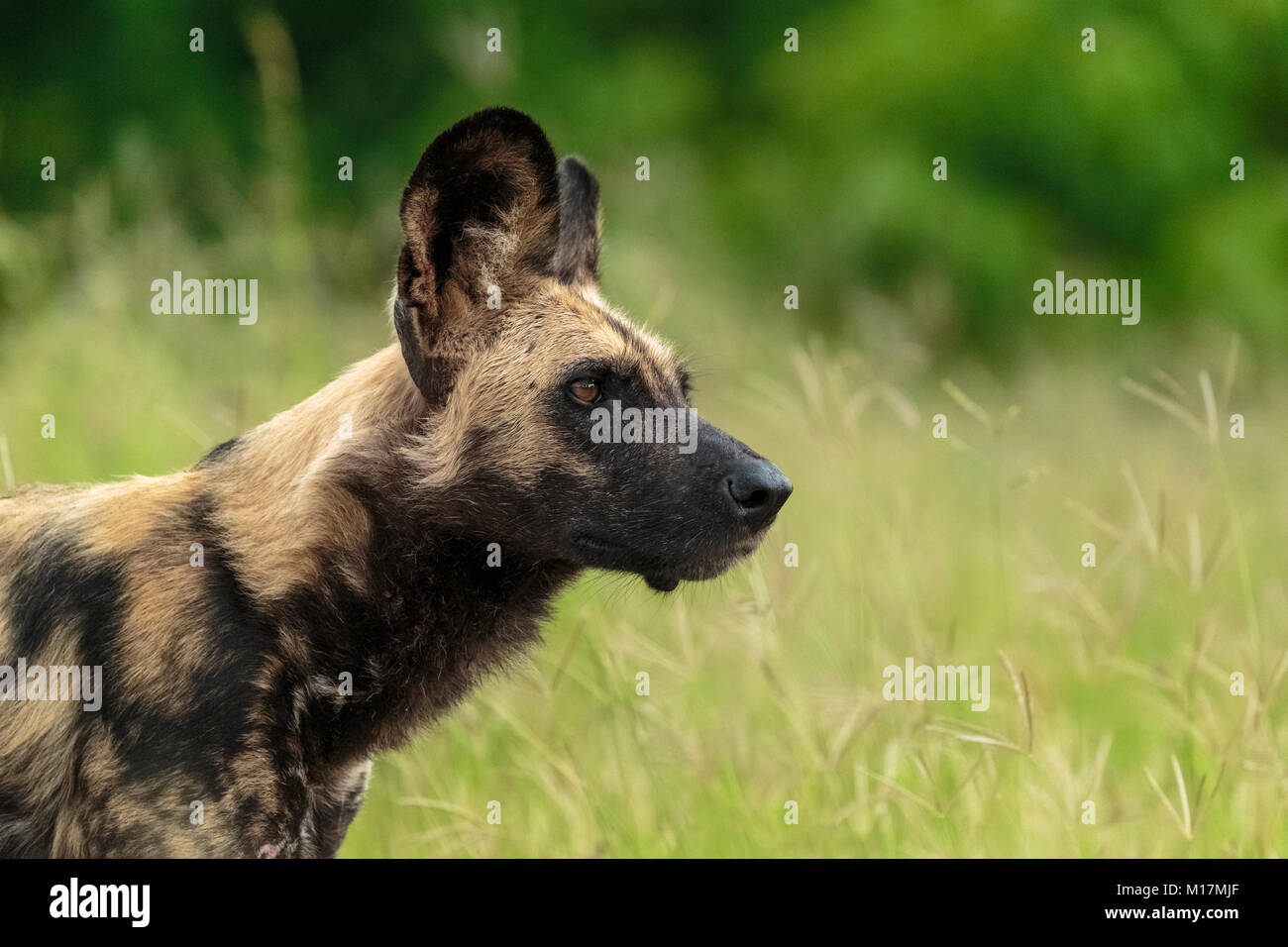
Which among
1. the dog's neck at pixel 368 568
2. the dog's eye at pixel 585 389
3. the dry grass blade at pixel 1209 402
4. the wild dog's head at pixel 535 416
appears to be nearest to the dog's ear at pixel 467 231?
the wild dog's head at pixel 535 416

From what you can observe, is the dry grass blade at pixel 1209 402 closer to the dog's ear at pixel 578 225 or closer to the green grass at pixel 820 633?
the green grass at pixel 820 633

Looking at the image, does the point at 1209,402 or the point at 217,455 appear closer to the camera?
the point at 217,455

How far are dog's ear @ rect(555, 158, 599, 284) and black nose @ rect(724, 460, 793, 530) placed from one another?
80cm

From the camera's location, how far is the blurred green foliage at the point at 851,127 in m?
12.4

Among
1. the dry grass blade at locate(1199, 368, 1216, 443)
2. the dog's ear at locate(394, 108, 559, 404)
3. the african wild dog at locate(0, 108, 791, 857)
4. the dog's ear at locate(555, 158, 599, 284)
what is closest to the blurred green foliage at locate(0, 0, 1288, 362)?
the dog's ear at locate(555, 158, 599, 284)

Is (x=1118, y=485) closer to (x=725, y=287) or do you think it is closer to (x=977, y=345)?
(x=725, y=287)

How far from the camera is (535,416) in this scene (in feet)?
12.4

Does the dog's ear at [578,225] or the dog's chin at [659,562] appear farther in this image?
the dog's ear at [578,225]

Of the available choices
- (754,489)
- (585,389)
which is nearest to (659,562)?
(754,489)

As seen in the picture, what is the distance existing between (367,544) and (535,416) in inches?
20.0

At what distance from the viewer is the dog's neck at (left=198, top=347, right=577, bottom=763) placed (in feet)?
11.8

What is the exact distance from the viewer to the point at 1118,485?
28.5 ft

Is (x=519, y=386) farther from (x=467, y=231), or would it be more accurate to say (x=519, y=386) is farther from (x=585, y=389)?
(x=467, y=231)
